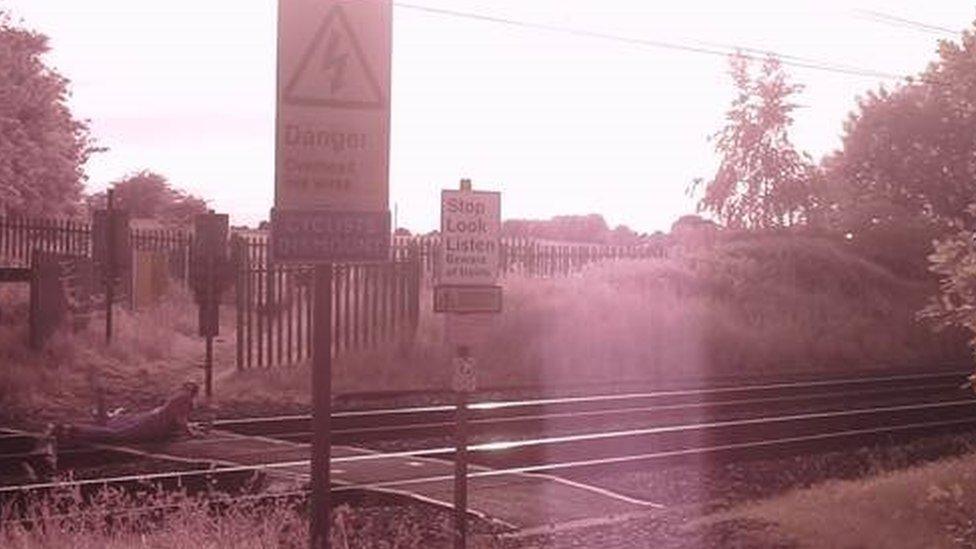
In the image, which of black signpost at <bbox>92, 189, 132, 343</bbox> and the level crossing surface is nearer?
the level crossing surface

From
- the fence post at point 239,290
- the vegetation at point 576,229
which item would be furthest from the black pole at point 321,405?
the vegetation at point 576,229

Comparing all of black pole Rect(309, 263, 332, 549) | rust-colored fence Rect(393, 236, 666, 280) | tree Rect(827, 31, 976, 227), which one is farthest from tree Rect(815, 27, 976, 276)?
black pole Rect(309, 263, 332, 549)

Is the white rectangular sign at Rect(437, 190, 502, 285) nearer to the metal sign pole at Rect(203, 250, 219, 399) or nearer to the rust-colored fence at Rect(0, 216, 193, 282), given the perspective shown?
the metal sign pole at Rect(203, 250, 219, 399)

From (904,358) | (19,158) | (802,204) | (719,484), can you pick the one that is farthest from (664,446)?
(802,204)

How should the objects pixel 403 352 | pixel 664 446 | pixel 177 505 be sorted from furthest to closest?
pixel 403 352 → pixel 664 446 → pixel 177 505

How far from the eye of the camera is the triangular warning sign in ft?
19.1

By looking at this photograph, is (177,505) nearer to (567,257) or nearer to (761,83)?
(567,257)

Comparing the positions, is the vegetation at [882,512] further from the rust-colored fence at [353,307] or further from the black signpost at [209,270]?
the rust-colored fence at [353,307]

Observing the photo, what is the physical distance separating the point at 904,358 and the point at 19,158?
1027 inches

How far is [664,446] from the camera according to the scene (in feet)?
49.2

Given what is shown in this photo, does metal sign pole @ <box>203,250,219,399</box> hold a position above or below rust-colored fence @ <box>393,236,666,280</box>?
below

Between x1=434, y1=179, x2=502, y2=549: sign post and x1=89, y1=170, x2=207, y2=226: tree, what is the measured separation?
60632 mm

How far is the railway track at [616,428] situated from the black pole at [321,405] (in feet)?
15.5

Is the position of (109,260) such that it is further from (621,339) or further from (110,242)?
(621,339)
